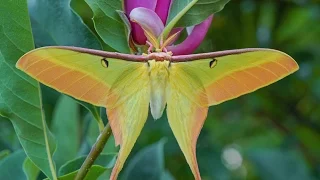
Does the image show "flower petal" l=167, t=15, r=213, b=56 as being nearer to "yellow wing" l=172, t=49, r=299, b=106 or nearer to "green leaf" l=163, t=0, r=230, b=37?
"green leaf" l=163, t=0, r=230, b=37

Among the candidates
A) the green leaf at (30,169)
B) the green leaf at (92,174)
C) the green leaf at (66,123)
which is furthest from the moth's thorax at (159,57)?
the green leaf at (66,123)

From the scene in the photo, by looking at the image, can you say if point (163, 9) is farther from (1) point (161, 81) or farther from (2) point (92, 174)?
(2) point (92, 174)

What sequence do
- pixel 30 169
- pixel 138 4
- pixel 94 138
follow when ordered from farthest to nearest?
pixel 94 138, pixel 30 169, pixel 138 4

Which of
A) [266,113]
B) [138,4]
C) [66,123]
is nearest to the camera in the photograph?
[138,4]

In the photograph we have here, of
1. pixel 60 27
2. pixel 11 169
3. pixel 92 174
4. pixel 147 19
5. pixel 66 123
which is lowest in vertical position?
pixel 66 123

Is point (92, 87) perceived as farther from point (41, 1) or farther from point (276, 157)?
point (276, 157)

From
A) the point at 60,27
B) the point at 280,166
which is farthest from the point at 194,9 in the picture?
the point at 280,166

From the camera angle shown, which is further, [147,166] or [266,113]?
[266,113]

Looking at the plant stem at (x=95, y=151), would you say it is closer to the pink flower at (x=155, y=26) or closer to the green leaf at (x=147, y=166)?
the pink flower at (x=155, y=26)
